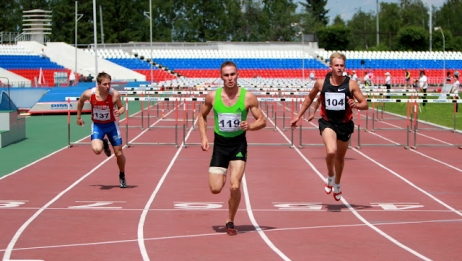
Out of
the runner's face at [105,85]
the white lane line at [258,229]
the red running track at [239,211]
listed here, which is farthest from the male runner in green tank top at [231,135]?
the runner's face at [105,85]

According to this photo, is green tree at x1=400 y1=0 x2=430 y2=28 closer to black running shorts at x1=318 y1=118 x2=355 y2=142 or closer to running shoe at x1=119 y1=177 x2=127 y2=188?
running shoe at x1=119 y1=177 x2=127 y2=188

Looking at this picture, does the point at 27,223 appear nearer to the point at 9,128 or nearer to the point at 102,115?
the point at 102,115

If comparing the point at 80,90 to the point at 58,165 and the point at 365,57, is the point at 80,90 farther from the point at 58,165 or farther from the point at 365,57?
the point at 365,57

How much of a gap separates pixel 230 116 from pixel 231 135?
0.22 meters

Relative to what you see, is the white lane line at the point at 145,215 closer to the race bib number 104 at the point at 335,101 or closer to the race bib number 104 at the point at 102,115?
the race bib number 104 at the point at 102,115

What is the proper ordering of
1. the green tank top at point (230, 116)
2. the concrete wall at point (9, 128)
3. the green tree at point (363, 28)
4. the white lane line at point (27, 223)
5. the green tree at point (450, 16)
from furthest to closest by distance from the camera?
the green tree at point (363, 28), the green tree at point (450, 16), the concrete wall at point (9, 128), the green tank top at point (230, 116), the white lane line at point (27, 223)

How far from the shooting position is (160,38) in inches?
4692

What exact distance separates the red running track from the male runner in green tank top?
0.53m

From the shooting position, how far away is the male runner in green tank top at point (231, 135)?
32.1 feet

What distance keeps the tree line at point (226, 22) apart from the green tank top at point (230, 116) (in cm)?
9015

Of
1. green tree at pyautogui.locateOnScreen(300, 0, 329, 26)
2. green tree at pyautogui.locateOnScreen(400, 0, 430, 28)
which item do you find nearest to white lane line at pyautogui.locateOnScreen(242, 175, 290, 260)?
green tree at pyautogui.locateOnScreen(400, 0, 430, 28)

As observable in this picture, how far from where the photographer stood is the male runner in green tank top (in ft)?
32.1

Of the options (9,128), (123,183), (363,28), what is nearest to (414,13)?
(363,28)

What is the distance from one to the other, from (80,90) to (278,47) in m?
52.2
